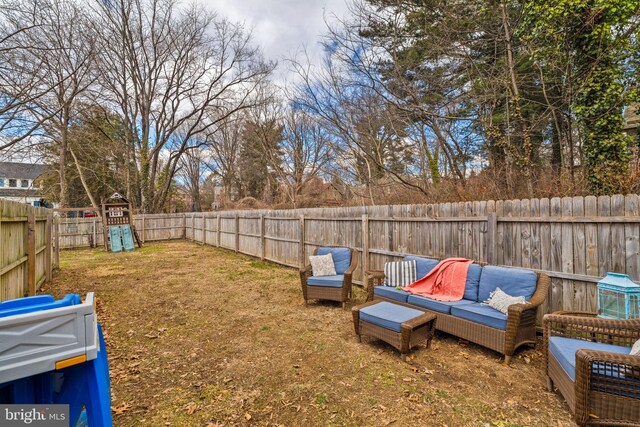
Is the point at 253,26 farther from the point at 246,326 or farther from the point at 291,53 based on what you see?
the point at 246,326

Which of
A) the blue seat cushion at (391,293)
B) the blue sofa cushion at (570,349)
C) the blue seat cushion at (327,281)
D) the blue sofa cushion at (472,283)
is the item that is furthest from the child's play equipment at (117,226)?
the blue sofa cushion at (570,349)

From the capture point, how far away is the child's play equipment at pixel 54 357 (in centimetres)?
137

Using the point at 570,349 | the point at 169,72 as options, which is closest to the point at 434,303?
the point at 570,349

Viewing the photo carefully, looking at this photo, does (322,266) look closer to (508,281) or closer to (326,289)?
(326,289)

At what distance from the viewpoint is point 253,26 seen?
57.4 feet

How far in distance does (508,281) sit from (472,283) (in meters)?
0.45

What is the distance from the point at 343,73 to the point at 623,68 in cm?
629

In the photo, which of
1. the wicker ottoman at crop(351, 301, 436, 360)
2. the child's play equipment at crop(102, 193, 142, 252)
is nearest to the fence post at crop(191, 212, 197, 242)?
the child's play equipment at crop(102, 193, 142, 252)

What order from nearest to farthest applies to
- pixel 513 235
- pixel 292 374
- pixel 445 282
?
pixel 292 374 → pixel 513 235 → pixel 445 282

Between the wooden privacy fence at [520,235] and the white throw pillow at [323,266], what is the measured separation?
0.91 meters

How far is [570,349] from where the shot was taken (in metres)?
2.53

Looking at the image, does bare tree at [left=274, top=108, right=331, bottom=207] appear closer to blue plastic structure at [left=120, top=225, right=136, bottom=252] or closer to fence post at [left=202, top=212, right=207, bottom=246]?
fence post at [left=202, top=212, right=207, bottom=246]

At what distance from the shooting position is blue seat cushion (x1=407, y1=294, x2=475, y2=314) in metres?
3.89

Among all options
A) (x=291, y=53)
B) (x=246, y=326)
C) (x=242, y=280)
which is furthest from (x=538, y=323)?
(x=291, y=53)
